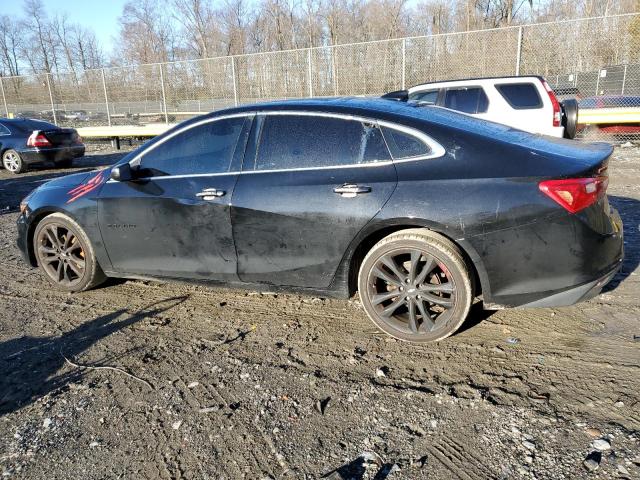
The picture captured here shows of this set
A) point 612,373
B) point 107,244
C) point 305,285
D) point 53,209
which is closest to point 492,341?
point 612,373

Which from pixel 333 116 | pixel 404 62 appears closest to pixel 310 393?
pixel 333 116

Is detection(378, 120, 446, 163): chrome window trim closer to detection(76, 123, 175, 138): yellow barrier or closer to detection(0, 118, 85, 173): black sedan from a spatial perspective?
detection(0, 118, 85, 173): black sedan

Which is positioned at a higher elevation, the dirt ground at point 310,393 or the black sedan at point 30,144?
the black sedan at point 30,144

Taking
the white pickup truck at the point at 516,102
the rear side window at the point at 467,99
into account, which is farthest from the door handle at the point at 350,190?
the rear side window at the point at 467,99

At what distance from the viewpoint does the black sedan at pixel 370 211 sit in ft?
9.70

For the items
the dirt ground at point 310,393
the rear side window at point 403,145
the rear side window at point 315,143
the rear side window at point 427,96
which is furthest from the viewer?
the rear side window at point 427,96

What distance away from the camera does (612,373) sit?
2834 mm

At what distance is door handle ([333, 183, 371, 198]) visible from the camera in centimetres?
322

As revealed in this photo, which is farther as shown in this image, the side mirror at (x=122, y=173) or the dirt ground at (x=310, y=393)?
the side mirror at (x=122, y=173)

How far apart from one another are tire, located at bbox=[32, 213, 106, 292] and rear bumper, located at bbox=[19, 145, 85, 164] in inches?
363

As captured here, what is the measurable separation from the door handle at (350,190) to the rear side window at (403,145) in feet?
0.99

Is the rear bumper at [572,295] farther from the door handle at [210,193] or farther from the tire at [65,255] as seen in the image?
the tire at [65,255]

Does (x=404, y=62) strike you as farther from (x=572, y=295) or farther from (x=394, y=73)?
(x=572, y=295)

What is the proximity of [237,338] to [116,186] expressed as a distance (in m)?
1.72
